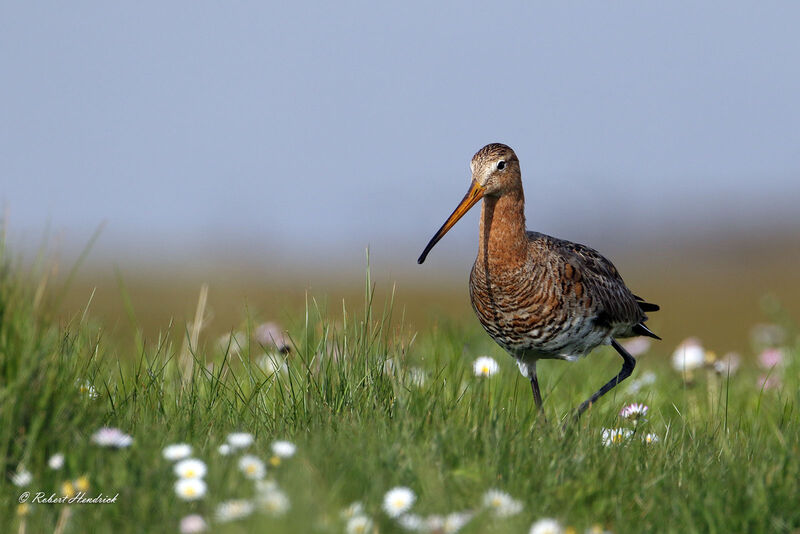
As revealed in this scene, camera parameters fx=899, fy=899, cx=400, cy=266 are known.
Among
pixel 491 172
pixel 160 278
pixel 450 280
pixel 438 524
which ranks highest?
pixel 491 172

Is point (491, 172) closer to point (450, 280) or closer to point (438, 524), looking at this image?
point (438, 524)

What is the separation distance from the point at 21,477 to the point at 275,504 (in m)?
1.25

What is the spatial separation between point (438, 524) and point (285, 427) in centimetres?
141

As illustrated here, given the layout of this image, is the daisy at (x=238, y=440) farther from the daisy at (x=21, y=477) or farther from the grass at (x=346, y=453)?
the daisy at (x=21, y=477)

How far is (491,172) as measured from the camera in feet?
20.3

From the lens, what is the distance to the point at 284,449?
11.9ft

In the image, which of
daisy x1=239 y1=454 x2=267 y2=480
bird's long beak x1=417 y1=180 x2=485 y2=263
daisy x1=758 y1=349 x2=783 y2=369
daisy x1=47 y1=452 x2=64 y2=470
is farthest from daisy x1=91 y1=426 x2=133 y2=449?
daisy x1=758 y1=349 x2=783 y2=369

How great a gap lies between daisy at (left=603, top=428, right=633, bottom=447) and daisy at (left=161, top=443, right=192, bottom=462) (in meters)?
1.96

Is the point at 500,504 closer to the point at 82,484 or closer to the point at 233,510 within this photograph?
the point at 233,510

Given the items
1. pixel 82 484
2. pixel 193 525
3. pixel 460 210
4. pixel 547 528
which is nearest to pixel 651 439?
pixel 547 528

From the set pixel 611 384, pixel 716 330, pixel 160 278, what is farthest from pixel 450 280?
pixel 611 384

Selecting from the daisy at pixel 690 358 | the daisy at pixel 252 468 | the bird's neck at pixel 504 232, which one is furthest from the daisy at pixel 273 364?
the daisy at pixel 690 358

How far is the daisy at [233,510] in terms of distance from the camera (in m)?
3.12

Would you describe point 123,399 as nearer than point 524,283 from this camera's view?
Yes
